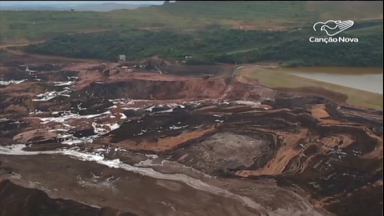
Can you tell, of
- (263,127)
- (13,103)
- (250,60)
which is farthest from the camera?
(250,60)

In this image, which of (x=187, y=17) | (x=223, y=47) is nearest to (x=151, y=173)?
(x=223, y=47)

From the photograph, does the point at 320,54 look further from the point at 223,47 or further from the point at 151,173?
the point at 151,173

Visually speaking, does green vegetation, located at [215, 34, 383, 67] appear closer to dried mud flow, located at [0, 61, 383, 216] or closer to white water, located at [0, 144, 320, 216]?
dried mud flow, located at [0, 61, 383, 216]

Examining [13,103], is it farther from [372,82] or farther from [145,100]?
[372,82]

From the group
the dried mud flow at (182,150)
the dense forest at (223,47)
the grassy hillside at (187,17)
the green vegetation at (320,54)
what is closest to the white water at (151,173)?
the dried mud flow at (182,150)

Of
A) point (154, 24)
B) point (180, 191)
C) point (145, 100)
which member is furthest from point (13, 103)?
point (154, 24)

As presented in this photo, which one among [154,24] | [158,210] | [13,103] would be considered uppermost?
[154,24]

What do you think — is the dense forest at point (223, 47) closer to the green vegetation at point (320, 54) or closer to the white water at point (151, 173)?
the green vegetation at point (320, 54)
